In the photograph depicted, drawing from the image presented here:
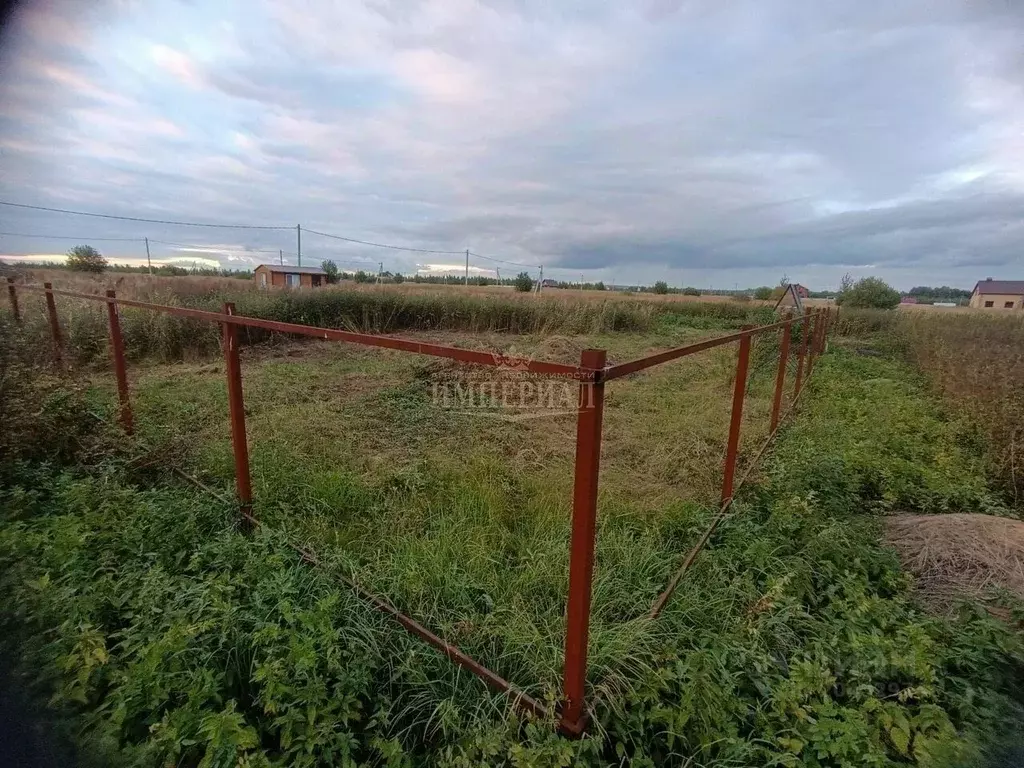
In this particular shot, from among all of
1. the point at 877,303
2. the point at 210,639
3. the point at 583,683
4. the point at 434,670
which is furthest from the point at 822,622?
the point at 877,303

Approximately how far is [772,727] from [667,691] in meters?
0.33

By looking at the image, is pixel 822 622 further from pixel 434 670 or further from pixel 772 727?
pixel 434 670

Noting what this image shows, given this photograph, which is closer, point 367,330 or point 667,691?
point 667,691

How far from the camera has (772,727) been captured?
59.1 inches

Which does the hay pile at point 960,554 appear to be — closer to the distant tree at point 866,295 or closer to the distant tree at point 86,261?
the distant tree at point 86,261

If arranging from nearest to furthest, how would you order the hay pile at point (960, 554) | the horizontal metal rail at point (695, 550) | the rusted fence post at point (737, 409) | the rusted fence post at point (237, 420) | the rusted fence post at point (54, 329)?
the horizontal metal rail at point (695, 550) → the hay pile at point (960, 554) → the rusted fence post at point (237, 420) → the rusted fence post at point (737, 409) → the rusted fence post at point (54, 329)

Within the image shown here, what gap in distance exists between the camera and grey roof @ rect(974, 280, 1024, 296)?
3019 cm

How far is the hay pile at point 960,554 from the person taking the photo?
229cm

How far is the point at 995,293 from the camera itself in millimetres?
31688

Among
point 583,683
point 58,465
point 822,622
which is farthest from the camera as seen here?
point 58,465

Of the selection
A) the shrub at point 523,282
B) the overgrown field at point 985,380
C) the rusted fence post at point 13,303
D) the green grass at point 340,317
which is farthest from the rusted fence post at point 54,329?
the shrub at point 523,282

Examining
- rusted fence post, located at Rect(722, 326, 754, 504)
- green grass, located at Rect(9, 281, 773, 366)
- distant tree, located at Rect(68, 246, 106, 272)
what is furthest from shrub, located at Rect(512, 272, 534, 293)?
rusted fence post, located at Rect(722, 326, 754, 504)

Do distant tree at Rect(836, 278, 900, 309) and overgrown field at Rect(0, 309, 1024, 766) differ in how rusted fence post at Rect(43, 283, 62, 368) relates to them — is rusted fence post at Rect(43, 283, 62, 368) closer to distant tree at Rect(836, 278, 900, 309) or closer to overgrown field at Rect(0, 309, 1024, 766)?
overgrown field at Rect(0, 309, 1024, 766)

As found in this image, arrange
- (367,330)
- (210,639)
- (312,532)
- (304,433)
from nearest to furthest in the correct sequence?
(210,639), (312,532), (304,433), (367,330)
